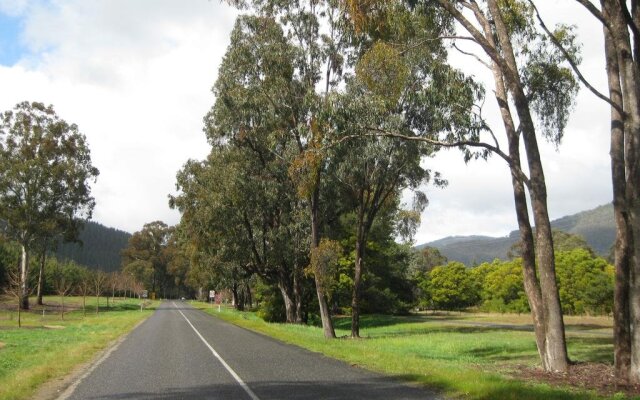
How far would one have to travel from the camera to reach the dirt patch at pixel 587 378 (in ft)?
35.0

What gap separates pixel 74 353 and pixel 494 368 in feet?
41.3

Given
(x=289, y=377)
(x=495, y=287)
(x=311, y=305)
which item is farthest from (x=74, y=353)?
(x=495, y=287)

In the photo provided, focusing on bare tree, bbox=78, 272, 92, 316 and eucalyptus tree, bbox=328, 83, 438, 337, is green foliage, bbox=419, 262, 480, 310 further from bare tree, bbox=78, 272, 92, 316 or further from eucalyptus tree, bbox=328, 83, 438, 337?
eucalyptus tree, bbox=328, 83, 438, 337

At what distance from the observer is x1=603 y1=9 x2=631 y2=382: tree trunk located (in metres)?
11.8

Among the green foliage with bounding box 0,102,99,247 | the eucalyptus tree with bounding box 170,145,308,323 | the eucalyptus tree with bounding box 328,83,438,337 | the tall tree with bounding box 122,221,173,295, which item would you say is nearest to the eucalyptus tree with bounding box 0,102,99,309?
the green foliage with bounding box 0,102,99,247

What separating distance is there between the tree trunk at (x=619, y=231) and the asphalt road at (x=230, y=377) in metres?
4.49

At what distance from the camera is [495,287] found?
61594 mm

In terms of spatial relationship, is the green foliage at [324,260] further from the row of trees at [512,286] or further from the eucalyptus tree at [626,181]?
the row of trees at [512,286]

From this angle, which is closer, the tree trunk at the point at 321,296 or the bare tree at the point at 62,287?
the tree trunk at the point at 321,296

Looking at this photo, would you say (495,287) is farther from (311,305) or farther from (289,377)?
(289,377)

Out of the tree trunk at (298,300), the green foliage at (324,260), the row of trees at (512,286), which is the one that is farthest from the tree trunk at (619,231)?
the row of trees at (512,286)

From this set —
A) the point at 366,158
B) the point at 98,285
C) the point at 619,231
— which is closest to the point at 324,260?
the point at 366,158

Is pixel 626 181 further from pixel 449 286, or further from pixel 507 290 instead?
pixel 449 286

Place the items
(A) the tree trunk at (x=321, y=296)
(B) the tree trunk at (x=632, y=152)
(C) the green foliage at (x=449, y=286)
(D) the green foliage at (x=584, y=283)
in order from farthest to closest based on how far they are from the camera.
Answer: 1. (C) the green foliage at (x=449, y=286)
2. (D) the green foliage at (x=584, y=283)
3. (A) the tree trunk at (x=321, y=296)
4. (B) the tree trunk at (x=632, y=152)
